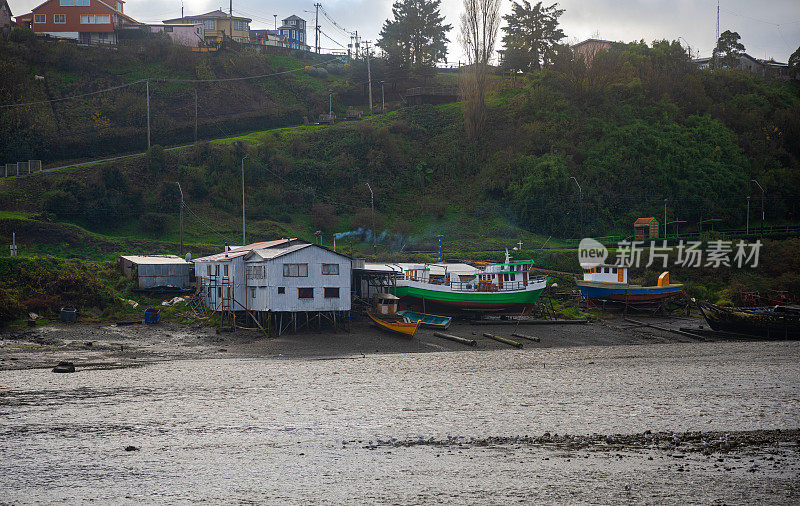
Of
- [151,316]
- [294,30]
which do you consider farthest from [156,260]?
[294,30]

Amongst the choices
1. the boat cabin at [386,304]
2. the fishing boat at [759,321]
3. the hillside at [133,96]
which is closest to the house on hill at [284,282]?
the boat cabin at [386,304]

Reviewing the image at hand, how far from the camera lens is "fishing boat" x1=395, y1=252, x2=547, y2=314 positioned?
154 feet

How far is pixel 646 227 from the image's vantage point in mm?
72688

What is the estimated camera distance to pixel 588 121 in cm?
8562

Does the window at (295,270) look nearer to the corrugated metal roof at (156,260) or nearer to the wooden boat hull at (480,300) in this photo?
the wooden boat hull at (480,300)

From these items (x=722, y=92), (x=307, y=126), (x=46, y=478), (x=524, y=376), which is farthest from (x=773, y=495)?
(x=722, y=92)

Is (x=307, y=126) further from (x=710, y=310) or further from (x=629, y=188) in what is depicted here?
(x=710, y=310)

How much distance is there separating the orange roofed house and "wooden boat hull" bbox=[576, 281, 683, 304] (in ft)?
268

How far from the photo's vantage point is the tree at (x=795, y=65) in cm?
11250

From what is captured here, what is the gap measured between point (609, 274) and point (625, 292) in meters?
2.56

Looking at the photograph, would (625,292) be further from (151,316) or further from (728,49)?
(728,49)

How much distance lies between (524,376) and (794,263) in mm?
44443

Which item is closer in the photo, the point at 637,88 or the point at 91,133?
the point at 91,133

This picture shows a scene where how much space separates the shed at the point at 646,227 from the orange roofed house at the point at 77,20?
8002cm
